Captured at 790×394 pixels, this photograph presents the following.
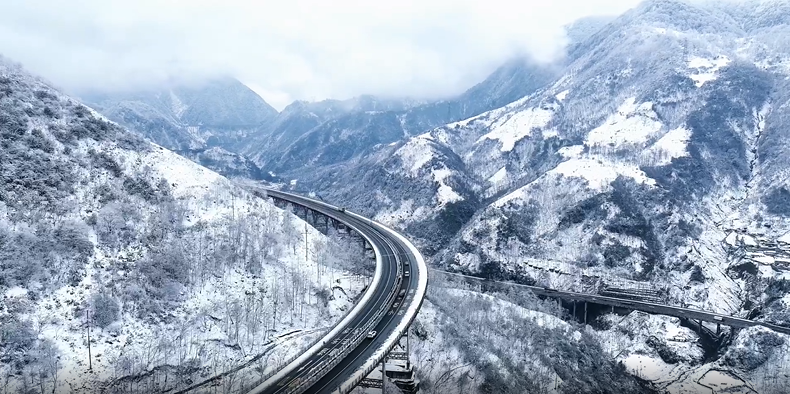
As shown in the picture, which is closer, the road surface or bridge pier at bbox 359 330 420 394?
the road surface

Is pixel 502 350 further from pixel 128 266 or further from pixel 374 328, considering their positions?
pixel 128 266

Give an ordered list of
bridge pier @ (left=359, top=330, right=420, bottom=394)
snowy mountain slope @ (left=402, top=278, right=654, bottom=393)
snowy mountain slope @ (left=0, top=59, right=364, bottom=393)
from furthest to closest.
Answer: snowy mountain slope @ (left=402, top=278, right=654, bottom=393)
bridge pier @ (left=359, top=330, right=420, bottom=394)
snowy mountain slope @ (left=0, top=59, right=364, bottom=393)

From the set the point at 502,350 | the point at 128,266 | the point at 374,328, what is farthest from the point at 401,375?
the point at 128,266

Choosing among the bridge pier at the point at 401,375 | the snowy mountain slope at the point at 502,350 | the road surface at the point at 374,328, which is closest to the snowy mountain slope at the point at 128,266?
the road surface at the point at 374,328

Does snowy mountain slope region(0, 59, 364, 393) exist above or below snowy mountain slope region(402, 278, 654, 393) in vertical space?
above

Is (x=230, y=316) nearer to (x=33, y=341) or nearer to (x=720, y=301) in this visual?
(x=33, y=341)

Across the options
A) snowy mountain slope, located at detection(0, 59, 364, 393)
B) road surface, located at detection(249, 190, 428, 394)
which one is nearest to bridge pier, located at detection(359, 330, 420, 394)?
road surface, located at detection(249, 190, 428, 394)

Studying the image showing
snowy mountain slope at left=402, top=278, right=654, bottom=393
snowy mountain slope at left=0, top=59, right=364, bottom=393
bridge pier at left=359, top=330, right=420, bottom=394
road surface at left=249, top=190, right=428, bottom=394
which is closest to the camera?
road surface at left=249, top=190, right=428, bottom=394

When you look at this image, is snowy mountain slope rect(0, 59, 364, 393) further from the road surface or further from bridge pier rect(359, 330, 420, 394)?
bridge pier rect(359, 330, 420, 394)
